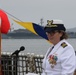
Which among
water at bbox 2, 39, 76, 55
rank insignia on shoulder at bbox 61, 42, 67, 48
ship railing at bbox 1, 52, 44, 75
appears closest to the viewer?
rank insignia on shoulder at bbox 61, 42, 67, 48

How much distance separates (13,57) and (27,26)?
0.92 m

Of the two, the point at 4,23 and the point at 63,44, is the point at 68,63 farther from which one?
the point at 4,23

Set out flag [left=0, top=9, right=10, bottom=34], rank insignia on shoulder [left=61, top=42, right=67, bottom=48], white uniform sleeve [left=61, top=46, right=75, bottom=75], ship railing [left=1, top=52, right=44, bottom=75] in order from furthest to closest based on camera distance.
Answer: ship railing [left=1, top=52, right=44, bottom=75] < flag [left=0, top=9, right=10, bottom=34] < rank insignia on shoulder [left=61, top=42, right=67, bottom=48] < white uniform sleeve [left=61, top=46, right=75, bottom=75]

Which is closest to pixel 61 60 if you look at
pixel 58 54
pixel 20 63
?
pixel 58 54

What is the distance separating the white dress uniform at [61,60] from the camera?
4.09 meters

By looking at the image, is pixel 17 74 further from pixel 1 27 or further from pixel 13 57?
pixel 1 27

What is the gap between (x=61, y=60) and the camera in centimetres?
414

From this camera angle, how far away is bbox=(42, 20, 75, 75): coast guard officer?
4098mm

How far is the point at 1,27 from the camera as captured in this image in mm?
7293

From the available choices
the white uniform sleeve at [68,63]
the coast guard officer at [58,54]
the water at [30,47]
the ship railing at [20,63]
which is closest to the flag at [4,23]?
the ship railing at [20,63]

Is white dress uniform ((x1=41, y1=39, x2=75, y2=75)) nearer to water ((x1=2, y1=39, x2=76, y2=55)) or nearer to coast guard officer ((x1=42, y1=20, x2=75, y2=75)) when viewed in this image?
coast guard officer ((x1=42, y1=20, x2=75, y2=75))

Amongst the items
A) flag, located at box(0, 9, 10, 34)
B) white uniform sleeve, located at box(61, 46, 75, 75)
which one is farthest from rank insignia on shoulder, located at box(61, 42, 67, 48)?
flag, located at box(0, 9, 10, 34)

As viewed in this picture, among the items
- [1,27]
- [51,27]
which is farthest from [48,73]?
[1,27]

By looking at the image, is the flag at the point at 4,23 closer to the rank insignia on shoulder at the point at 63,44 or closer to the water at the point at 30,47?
the water at the point at 30,47
